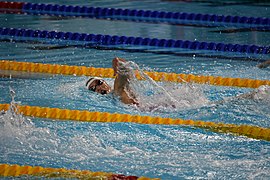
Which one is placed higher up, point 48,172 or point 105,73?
point 48,172

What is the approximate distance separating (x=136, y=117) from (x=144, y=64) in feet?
7.61

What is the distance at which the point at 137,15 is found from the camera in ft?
37.3

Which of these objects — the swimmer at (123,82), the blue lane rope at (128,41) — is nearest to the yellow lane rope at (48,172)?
the swimmer at (123,82)

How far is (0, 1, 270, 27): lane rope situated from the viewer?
10789 millimetres

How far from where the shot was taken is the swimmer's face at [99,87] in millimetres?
6090

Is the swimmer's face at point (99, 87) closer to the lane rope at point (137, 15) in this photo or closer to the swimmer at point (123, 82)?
the swimmer at point (123, 82)

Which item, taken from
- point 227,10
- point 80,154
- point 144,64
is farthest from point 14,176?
point 227,10

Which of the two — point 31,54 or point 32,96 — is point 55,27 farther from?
point 32,96

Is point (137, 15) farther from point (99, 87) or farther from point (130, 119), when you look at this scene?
point (130, 119)

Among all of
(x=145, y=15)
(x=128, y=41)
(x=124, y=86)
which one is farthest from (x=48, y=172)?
(x=145, y=15)

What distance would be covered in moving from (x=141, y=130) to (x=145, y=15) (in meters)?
6.13

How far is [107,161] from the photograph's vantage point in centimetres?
460

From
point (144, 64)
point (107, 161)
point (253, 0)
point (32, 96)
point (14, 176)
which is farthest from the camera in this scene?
point (253, 0)

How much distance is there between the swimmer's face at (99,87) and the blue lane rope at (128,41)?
2922mm
